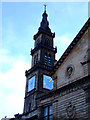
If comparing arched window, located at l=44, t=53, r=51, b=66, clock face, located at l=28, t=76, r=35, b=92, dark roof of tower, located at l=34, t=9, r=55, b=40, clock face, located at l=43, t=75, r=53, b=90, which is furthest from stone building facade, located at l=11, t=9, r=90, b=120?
dark roof of tower, located at l=34, t=9, r=55, b=40

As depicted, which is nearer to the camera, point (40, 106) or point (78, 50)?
point (78, 50)

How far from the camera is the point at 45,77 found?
4903 centimetres

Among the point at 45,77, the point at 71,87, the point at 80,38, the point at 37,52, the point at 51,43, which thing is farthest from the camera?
the point at 51,43

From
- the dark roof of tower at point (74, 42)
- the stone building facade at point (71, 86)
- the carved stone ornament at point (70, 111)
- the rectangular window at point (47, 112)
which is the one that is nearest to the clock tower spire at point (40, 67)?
the stone building facade at point (71, 86)

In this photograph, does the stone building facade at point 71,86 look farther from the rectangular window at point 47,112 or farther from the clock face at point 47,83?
the clock face at point 47,83

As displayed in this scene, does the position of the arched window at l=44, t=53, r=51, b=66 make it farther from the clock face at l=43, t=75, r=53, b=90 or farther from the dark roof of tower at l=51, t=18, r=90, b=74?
the dark roof of tower at l=51, t=18, r=90, b=74

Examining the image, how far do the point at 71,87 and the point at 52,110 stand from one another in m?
4.37

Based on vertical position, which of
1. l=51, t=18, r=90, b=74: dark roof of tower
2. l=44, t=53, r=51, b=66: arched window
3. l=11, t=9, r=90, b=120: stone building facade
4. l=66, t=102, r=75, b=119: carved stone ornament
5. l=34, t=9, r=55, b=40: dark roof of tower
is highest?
l=34, t=9, r=55, b=40: dark roof of tower

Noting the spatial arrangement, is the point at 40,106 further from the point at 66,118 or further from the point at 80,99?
the point at 80,99

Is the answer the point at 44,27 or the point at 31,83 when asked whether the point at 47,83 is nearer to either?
the point at 31,83

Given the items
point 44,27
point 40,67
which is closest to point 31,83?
point 40,67

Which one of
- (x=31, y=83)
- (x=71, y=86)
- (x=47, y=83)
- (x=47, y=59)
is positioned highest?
(x=47, y=59)

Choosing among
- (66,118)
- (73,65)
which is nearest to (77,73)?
(73,65)

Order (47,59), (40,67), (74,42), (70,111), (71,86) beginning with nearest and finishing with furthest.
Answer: (70,111) < (71,86) < (74,42) < (40,67) < (47,59)
